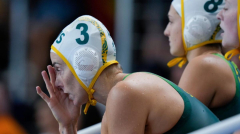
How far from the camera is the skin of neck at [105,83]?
2.03 m

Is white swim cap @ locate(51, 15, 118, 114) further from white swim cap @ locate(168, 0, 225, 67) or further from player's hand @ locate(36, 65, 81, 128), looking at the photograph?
white swim cap @ locate(168, 0, 225, 67)

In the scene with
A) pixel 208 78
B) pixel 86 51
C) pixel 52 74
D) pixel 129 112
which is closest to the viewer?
pixel 129 112

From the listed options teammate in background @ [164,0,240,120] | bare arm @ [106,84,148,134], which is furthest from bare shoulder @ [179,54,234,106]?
bare arm @ [106,84,148,134]

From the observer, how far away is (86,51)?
204 cm

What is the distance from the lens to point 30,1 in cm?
411

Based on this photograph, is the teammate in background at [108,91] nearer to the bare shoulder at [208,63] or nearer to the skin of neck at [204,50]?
the bare shoulder at [208,63]

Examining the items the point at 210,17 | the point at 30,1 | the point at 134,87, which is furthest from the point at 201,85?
the point at 30,1

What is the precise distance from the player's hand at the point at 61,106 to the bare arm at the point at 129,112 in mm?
740

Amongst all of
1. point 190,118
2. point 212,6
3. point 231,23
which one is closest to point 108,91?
point 190,118

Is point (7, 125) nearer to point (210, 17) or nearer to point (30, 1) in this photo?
point (30, 1)

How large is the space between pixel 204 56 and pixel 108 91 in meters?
0.77

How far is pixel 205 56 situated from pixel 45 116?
2200mm

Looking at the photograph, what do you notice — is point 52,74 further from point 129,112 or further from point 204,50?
point 204,50

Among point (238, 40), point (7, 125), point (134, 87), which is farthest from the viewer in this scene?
point (7, 125)
